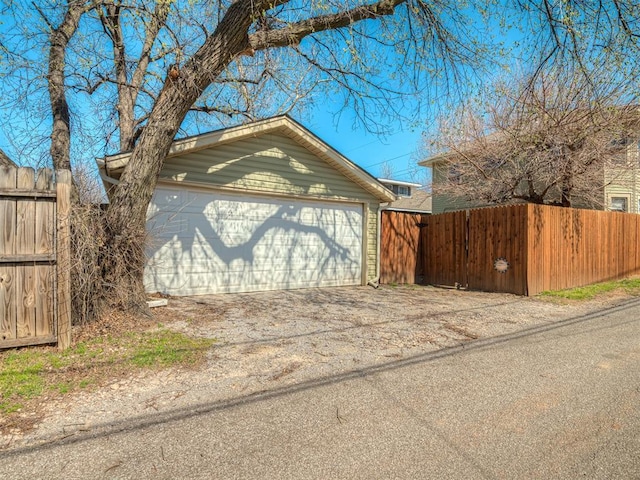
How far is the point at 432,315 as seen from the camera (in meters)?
6.06

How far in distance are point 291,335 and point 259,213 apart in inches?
159

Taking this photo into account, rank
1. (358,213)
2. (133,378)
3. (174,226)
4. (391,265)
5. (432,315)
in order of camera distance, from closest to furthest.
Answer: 1. (133,378)
2. (432,315)
3. (174,226)
4. (358,213)
5. (391,265)

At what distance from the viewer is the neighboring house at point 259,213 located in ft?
23.8

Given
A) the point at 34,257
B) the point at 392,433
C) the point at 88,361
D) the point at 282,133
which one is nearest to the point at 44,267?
the point at 34,257

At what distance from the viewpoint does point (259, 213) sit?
827 cm

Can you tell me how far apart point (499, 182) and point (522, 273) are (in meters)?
4.74

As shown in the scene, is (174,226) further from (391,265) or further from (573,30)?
(573,30)

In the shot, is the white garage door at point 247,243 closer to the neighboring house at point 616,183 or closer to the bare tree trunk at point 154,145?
the bare tree trunk at point 154,145

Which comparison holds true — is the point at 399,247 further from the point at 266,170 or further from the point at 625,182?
the point at 625,182

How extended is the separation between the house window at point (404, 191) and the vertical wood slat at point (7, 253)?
23.1 m

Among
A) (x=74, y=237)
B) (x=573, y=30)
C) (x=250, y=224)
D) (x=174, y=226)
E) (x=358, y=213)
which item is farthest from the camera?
(x=358, y=213)

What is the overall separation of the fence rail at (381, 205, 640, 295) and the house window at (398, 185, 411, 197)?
14686mm

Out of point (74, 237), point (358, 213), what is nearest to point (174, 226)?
point (74, 237)

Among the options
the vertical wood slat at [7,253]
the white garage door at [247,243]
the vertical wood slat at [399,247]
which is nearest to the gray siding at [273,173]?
the white garage door at [247,243]
